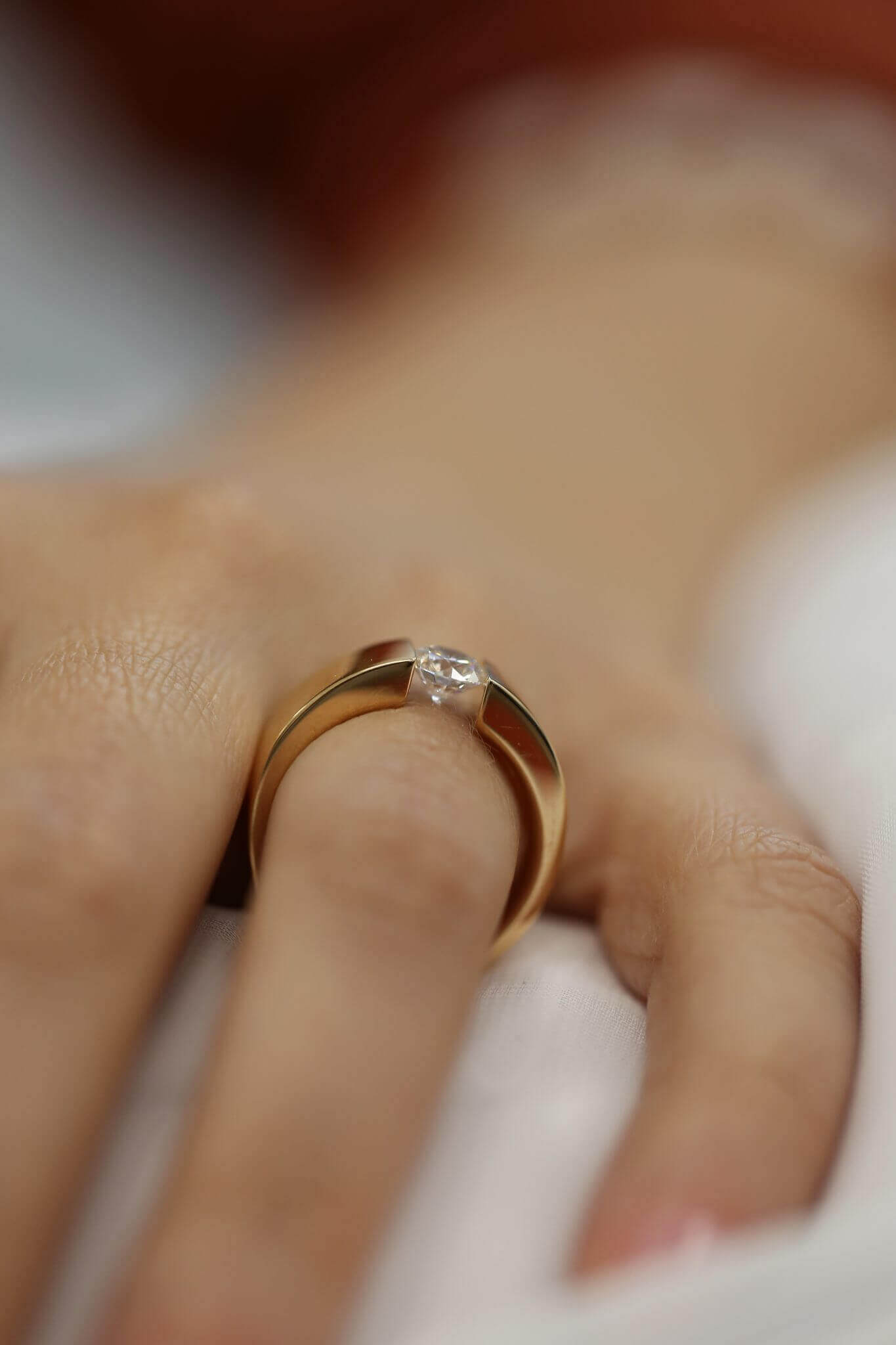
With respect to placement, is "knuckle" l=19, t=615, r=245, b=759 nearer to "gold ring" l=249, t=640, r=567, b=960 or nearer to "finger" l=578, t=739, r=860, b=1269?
"gold ring" l=249, t=640, r=567, b=960

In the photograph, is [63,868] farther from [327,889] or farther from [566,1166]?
[566,1166]

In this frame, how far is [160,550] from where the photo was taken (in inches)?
24.9

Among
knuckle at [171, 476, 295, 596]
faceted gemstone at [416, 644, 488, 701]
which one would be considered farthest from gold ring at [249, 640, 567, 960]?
knuckle at [171, 476, 295, 596]

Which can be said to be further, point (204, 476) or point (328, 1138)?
point (204, 476)

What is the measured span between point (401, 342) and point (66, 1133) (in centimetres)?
100

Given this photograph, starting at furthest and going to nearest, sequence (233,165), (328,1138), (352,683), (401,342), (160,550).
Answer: (233,165), (401,342), (160,550), (352,683), (328,1138)

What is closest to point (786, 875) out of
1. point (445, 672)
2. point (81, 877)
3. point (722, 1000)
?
point (722, 1000)

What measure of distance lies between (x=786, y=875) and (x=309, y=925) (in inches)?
8.9

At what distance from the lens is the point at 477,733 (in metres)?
0.52

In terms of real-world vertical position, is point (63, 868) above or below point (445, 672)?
below

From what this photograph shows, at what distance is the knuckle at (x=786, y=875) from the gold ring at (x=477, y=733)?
8cm

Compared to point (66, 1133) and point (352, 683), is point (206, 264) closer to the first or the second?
point (352, 683)

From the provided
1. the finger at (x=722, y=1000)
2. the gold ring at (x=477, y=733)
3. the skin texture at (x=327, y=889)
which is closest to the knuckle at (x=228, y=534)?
the skin texture at (x=327, y=889)

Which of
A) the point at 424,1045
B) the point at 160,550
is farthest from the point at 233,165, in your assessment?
the point at 424,1045
